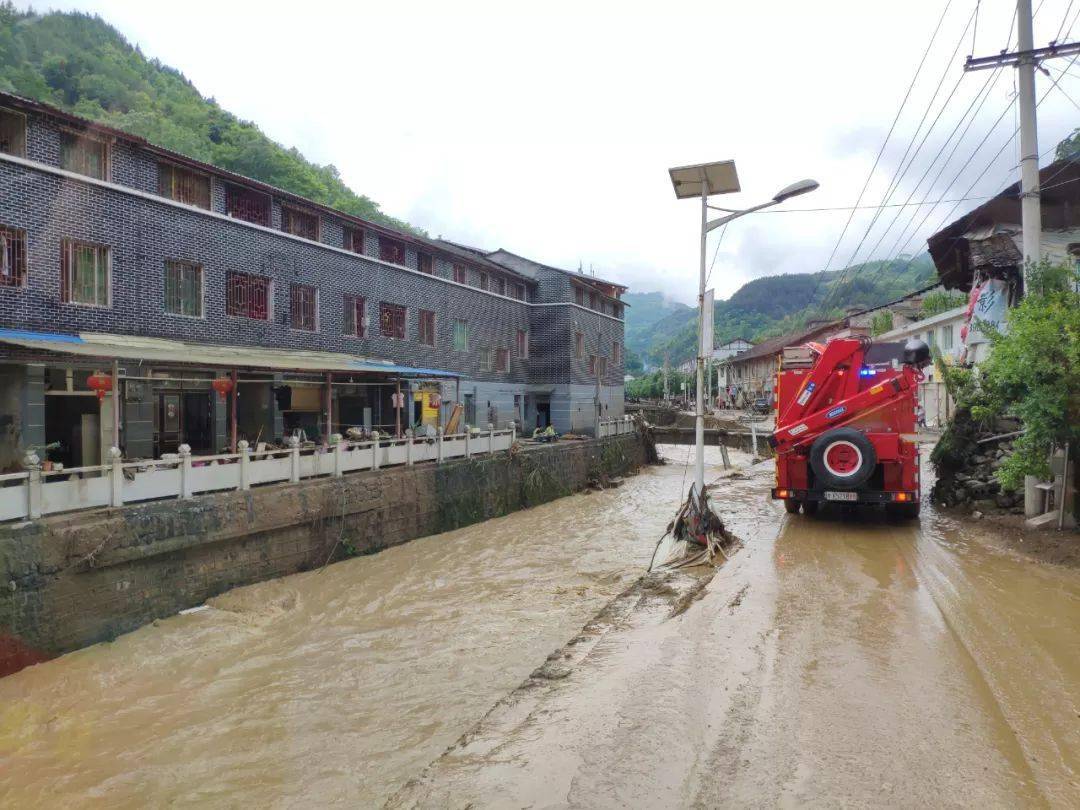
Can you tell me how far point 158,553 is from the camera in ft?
30.5

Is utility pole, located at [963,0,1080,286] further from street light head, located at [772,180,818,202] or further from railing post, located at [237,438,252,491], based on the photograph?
railing post, located at [237,438,252,491]

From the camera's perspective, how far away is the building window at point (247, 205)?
17.5 meters

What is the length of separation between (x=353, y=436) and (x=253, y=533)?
18.7 feet

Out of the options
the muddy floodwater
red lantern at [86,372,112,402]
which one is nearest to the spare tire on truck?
the muddy floodwater

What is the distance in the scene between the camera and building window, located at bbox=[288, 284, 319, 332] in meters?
19.2

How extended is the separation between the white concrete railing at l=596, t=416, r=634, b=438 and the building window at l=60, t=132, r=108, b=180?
59.8 feet

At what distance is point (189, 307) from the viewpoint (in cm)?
1630

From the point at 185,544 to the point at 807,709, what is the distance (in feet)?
28.5

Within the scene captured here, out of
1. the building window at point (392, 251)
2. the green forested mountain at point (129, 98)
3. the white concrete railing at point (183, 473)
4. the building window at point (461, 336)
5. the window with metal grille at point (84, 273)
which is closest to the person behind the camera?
the white concrete railing at point (183, 473)

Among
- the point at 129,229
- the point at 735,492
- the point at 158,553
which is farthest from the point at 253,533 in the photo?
the point at 735,492

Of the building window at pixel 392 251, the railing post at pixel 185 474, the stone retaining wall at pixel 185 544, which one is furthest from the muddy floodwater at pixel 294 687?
the building window at pixel 392 251

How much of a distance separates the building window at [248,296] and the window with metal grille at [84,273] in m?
3.10

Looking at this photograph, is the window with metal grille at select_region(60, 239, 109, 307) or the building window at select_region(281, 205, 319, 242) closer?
the window with metal grille at select_region(60, 239, 109, 307)

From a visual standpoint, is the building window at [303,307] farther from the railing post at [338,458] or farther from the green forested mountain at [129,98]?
the green forested mountain at [129,98]
